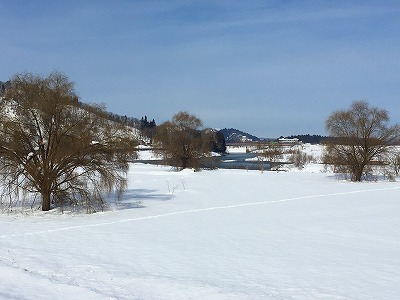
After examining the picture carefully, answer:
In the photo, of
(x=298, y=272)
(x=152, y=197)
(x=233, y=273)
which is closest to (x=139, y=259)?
(x=233, y=273)

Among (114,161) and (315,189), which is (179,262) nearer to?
(114,161)

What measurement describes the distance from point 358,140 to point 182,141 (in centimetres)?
2259

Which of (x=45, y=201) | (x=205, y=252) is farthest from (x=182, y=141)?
(x=205, y=252)

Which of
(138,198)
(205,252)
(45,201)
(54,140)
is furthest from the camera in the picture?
(138,198)

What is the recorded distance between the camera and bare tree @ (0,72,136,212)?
2072cm

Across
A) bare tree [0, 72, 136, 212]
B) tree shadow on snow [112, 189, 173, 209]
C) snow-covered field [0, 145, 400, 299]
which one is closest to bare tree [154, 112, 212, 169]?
tree shadow on snow [112, 189, 173, 209]

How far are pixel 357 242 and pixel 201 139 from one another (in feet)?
138

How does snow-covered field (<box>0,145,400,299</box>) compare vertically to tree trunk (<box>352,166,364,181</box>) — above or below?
below

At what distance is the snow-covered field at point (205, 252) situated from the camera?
9.16m

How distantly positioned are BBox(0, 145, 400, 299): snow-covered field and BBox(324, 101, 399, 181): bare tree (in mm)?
19002

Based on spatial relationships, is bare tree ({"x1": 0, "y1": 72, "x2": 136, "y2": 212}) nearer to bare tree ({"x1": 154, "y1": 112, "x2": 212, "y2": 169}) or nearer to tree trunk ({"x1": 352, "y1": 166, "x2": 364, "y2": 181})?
tree trunk ({"x1": 352, "y1": 166, "x2": 364, "y2": 181})

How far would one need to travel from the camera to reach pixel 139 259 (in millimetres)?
12148

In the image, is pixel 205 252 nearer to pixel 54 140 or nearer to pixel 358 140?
pixel 54 140

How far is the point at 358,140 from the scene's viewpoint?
44281 millimetres
